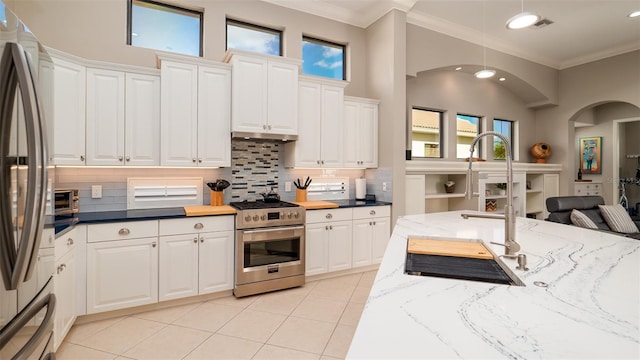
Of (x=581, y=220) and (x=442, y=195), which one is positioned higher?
→ (x=442, y=195)

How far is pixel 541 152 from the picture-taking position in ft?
19.7

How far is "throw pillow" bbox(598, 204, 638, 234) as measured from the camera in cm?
431

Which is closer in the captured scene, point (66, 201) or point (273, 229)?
point (66, 201)

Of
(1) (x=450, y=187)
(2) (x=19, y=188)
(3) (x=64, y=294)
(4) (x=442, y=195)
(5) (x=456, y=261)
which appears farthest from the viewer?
(1) (x=450, y=187)

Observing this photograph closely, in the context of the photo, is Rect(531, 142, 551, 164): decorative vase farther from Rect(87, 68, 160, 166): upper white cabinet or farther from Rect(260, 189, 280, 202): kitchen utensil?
Rect(87, 68, 160, 166): upper white cabinet

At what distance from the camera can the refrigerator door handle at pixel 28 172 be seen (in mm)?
1026

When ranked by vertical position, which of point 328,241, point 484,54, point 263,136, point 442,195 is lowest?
point 328,241

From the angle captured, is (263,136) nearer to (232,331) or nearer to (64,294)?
(232,331)

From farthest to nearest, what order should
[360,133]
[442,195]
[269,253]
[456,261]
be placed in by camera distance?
[442,195] → [360,133] → [269,253] → [456,261]

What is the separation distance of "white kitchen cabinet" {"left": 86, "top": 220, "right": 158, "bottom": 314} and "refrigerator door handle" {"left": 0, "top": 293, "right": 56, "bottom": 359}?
3.97ft

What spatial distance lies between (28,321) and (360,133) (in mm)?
3629

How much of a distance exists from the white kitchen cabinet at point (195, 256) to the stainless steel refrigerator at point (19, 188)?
5.11ft

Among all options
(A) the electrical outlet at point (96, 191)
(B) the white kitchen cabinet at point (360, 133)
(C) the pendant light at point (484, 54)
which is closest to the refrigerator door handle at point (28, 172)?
(A) the electrical outlet at point (96, 191)

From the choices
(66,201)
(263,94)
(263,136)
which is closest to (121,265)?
(66,201)
